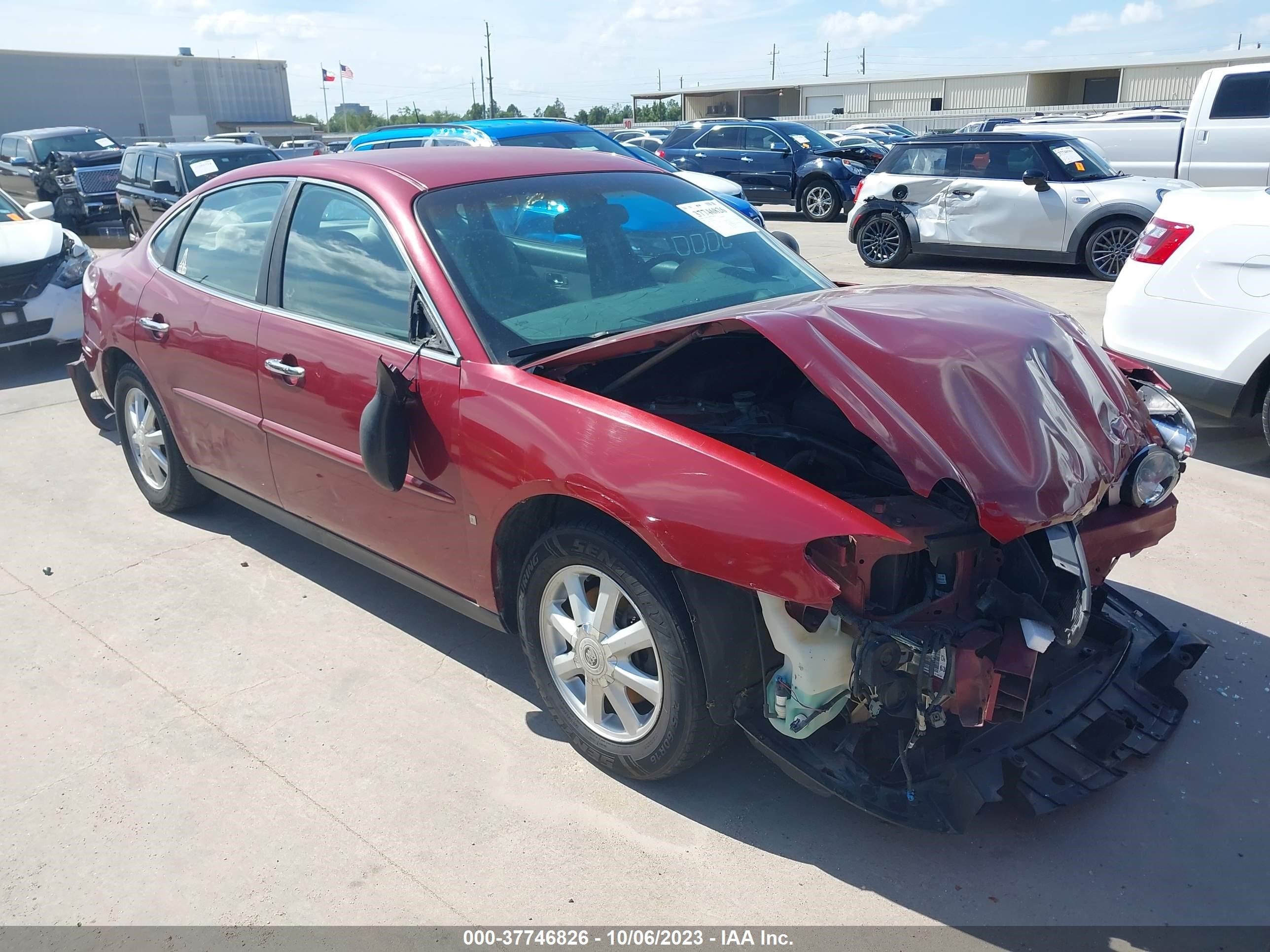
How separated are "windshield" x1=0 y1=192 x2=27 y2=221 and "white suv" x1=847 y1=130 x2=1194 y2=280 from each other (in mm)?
9279

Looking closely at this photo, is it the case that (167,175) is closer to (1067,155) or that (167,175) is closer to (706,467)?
(1067,155)

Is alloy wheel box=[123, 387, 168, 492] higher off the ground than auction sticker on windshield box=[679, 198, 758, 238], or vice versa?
auction sticker on windshield box=[679, 198, 758, 238]

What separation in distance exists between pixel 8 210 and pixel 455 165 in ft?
24.5

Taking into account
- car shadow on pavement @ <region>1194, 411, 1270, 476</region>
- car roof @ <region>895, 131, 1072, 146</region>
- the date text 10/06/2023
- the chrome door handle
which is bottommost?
the date text 10/06/2023

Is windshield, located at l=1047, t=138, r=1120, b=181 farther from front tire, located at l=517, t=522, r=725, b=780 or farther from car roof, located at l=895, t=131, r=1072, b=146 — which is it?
front tire, located at l=517, t=522, r=725, b=780

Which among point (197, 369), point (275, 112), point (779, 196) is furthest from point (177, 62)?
point (197, 369)

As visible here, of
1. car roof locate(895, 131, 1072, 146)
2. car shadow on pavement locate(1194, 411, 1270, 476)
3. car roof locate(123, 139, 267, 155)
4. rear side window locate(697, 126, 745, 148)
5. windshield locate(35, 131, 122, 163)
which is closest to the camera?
car shadow on pavement locate(1194, 411, 1270, 476)

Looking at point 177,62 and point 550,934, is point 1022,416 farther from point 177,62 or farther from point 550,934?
point 177,62

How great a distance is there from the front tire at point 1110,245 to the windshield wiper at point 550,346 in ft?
31.4

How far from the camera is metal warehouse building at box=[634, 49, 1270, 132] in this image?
4153 centimetres

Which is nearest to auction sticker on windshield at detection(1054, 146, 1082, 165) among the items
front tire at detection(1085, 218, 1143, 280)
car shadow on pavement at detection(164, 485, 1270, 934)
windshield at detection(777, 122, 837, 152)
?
front tire at detection(1085, 218, 1143, 280)

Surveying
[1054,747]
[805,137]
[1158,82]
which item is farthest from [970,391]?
[1158,82]

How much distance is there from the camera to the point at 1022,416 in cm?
264

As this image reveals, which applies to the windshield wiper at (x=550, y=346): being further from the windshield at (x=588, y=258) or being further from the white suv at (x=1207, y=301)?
the white suv at (x=1207, y=301)
